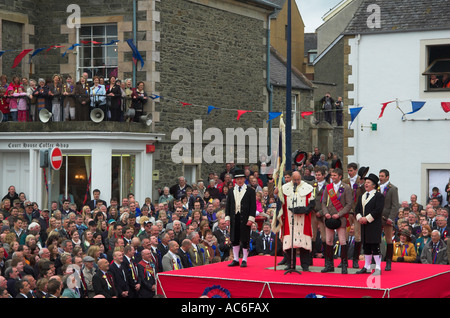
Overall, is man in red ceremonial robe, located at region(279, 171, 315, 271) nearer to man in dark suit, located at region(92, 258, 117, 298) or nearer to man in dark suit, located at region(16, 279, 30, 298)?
man in dark suit, located at region(92, 258, 117, 298)

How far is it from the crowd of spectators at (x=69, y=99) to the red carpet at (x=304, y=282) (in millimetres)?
10581

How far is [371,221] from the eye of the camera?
45.2 feet

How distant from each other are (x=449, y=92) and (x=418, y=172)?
7.72 ft

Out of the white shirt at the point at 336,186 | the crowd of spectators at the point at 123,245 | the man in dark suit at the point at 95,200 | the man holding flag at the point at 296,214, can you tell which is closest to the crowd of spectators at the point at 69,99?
the man in dark suit at the point at 95,200

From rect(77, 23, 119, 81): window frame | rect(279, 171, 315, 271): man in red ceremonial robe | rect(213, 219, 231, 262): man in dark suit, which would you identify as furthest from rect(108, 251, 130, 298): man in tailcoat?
rect(77, 23, 119, 81): window frame

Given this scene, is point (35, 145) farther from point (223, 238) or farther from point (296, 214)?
point (296, 214)

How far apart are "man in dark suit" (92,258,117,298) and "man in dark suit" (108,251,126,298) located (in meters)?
0.16

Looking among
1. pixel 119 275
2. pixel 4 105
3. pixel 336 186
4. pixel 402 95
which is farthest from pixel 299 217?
pixel 4 105

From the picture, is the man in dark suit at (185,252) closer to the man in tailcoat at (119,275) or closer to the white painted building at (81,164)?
the man in tailcoat at (119,275)

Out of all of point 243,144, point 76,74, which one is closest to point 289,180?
point 76,74

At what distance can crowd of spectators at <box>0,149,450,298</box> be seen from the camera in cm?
1380

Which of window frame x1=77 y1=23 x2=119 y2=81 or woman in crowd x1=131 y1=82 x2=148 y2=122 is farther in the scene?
window frame x1=77 y1=23 x2=119 y2=81

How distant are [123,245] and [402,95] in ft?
36.3

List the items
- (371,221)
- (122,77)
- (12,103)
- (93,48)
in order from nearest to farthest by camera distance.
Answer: (371,221)
(12,103)
(122,77)
(93,48)
